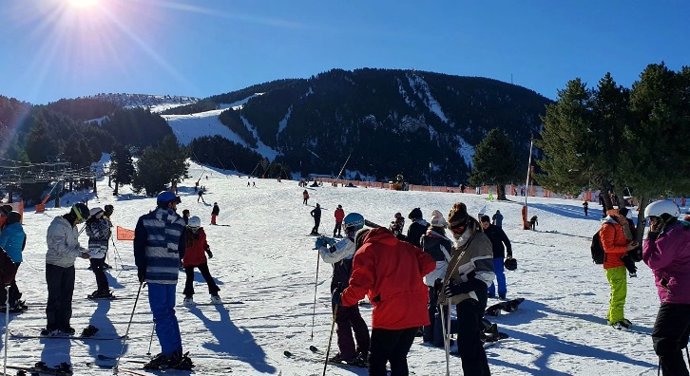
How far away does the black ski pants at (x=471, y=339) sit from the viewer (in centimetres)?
494

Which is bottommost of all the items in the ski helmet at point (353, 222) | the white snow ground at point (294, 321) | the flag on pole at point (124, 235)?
the flag on pole at point (124, 235)

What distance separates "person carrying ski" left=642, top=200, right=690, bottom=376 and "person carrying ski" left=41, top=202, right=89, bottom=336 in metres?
6.96

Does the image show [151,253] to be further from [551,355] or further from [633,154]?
[633,154]

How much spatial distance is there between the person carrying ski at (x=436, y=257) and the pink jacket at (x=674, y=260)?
6.70 ft

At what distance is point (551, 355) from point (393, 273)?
3607 millimetres

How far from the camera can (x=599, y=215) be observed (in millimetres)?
36438

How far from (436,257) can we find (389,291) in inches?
81.3

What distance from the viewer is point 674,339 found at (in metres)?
5.12

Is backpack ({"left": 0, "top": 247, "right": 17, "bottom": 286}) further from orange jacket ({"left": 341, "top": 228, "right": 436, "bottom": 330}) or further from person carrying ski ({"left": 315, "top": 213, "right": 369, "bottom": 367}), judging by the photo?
orange jacket ({"left": 341, "top": 228, "right": 436, "bottom": 330})

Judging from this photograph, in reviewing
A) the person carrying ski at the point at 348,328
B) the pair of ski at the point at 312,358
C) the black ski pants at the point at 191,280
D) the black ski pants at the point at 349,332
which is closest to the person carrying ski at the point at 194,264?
the black ski pants at the point at 191,280

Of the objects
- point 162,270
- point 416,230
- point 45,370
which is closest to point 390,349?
point 162,270

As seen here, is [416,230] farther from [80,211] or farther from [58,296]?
[58,296]

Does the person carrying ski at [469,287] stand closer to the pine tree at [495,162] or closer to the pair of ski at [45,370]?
the pair of ski at [45,370]

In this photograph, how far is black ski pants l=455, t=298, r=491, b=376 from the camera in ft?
16.2
